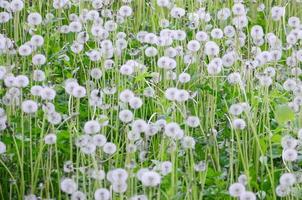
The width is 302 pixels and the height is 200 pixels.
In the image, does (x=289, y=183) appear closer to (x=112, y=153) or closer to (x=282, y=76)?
(x=112, y=153)

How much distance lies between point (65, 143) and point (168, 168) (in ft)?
1.78

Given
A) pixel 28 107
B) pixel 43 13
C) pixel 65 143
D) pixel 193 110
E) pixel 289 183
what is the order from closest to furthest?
pixel 289 183 → pixel 28 107 → pixel 65 143 → pixel 193 110 → pixel 43 13

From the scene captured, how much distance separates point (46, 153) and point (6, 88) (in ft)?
1.25

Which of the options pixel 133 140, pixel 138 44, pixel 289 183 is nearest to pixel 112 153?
pixel 133 140

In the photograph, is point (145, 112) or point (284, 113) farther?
point (145, 112)

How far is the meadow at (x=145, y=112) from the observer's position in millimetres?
2146

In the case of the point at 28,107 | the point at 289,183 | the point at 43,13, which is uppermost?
Result: the point at 43,13

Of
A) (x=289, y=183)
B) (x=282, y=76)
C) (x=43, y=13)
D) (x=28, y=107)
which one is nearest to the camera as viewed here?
(x=289, y=183)

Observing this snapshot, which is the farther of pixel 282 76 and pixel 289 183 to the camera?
pixel 282 76

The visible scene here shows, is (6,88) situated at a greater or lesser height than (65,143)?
greater

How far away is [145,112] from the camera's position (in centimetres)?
281

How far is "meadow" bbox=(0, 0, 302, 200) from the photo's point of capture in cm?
215

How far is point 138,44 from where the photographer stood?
11.3ft

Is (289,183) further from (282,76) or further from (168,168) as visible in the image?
(282,76)
